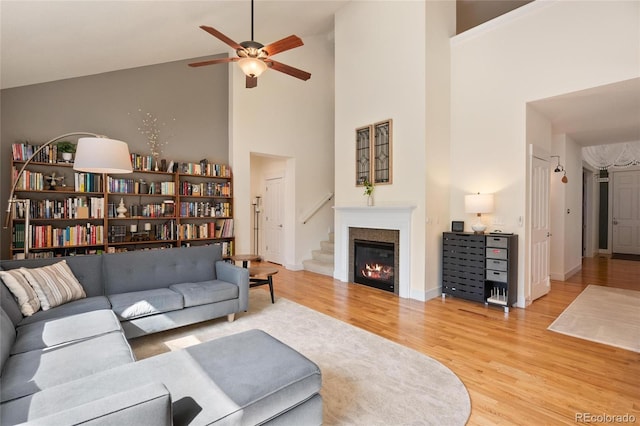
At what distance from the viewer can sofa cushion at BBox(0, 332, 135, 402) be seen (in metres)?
1.55

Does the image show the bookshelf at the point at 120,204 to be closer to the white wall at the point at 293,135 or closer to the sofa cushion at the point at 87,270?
the white wall at the point at 293,135

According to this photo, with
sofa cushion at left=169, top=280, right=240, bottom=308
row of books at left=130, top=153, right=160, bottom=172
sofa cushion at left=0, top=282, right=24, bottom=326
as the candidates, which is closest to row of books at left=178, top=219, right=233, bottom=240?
row of books at left=130, top=153, right=160, bottom=172

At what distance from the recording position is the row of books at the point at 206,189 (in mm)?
5340

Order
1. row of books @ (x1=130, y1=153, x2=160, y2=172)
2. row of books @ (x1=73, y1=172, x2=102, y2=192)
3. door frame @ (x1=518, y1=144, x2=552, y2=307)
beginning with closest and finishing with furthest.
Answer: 1. door frame @ (x1=518, y1=144, x2=552, y2=307)
2. row of books @ (x1=73, y1=172, x2=102, y2=192)
3. row of books @ (x1=130, y1=153, x2=160, y2=172)

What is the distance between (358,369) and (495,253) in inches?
104

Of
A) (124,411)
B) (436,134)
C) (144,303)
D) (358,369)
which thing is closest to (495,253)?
(436,134)

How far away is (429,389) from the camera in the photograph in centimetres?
222

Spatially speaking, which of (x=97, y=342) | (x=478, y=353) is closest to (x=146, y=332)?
(x=97, y=342)

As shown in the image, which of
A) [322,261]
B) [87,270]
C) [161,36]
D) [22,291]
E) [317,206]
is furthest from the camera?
[317,206]

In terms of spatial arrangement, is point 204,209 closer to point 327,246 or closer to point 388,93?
point 327,246

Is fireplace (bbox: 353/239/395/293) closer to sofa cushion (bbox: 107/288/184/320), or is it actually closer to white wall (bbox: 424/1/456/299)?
white wall (bbox: 424/1/456/299)

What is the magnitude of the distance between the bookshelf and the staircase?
65.9 inches

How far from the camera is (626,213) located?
8.52 metres

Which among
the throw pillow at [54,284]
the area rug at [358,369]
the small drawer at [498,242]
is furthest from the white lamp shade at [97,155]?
the small drawer at [498,242]
